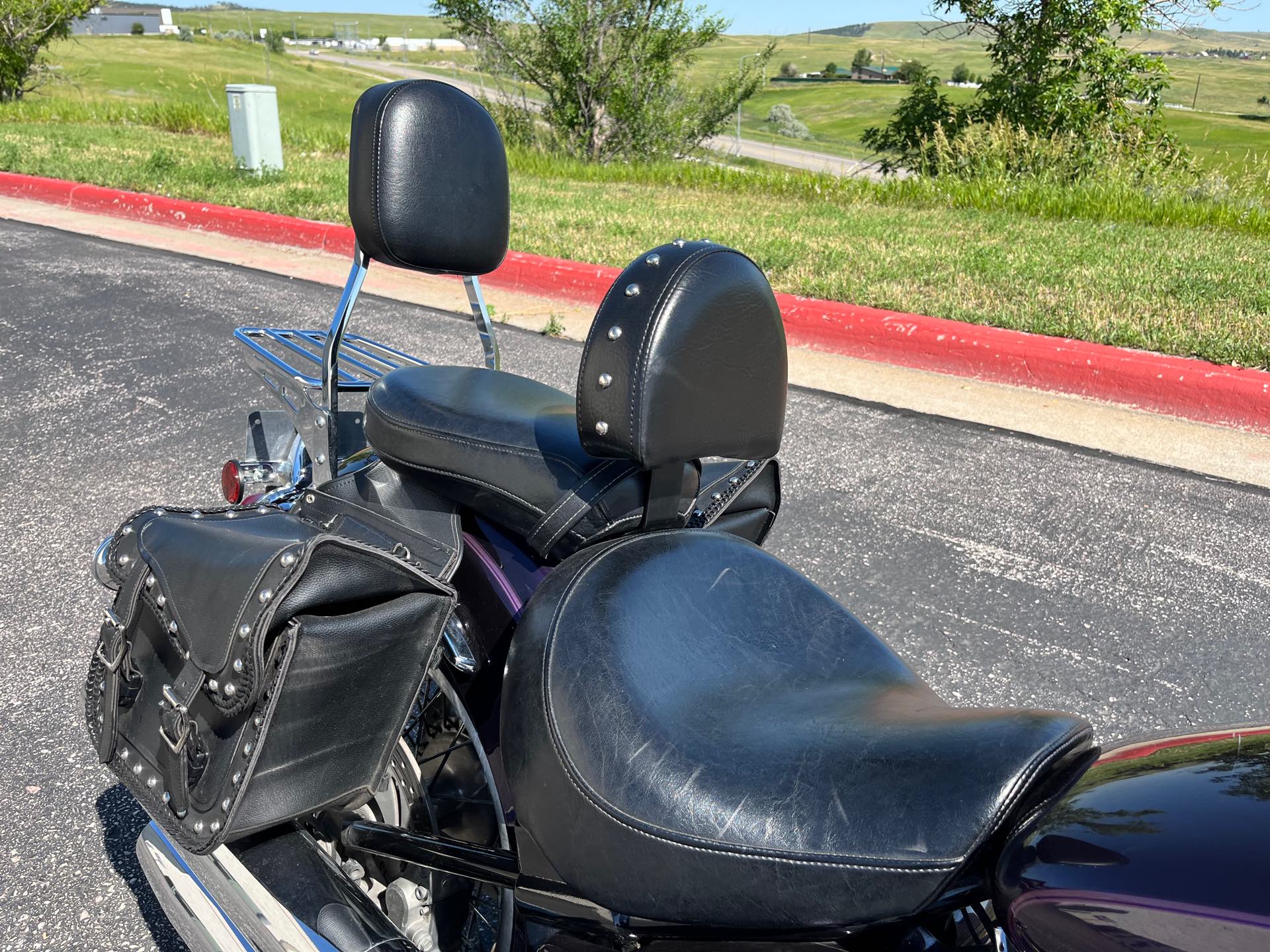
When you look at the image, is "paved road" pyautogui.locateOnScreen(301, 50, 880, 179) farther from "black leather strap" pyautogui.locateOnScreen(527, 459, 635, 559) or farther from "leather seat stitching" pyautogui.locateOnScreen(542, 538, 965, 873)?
"leather seat stitching" pyautogui.locateOnScreen(542, 538, 965, 873)

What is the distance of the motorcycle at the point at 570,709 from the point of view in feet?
3.39

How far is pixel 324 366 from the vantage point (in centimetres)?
195

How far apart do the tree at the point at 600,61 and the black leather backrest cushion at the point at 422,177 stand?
44.0 ft

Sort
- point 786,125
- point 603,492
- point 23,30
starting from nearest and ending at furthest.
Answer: point 603,492, point 23,30, point 786,125

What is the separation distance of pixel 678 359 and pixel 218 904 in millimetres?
1047

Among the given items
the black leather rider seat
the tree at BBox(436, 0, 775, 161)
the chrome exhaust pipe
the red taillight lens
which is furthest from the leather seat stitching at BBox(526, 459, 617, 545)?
the tree at BBox(436, 0, 775, 161)

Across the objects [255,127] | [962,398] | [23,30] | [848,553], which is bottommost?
[848,553]

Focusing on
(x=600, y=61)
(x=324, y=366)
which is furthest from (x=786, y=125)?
(x=324, y=366)

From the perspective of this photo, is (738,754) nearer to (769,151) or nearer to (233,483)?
(233,483)

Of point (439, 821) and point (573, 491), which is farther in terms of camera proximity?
point (439, 821)

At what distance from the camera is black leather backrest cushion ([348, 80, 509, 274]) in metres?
1.84

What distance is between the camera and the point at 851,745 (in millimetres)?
1138

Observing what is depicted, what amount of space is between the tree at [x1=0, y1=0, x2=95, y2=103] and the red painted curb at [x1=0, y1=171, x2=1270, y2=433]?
635 inches

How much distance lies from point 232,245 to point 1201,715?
22.9 feet
